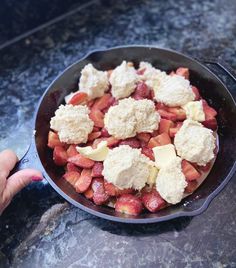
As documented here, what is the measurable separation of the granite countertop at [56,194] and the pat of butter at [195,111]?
0.50 feet

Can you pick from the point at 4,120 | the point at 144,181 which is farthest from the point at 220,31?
the point at 4,120

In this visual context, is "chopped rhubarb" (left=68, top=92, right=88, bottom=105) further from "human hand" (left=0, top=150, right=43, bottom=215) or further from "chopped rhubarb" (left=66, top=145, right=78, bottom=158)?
"human hand" (left=0, top=150, right=43, bottom=215)

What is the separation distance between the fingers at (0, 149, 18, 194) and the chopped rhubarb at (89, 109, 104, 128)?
27cm

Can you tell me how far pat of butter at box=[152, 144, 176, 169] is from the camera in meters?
1.19

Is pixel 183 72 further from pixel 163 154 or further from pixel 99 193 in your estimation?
pixel 99 193

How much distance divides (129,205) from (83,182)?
0.15 m

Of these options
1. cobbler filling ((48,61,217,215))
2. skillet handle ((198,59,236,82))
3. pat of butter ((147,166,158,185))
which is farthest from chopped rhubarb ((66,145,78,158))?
skillet handle ((198,59,236,82))

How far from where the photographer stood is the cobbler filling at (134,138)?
1.15 metres

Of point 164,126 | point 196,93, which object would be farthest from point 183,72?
point 164,126

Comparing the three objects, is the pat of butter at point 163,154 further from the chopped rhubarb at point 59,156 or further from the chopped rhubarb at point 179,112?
the chopped rhubarb at point 59,156

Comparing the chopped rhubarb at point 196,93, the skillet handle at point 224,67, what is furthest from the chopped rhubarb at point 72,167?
the skillet handle at point 224,67

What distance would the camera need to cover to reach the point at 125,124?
1.22m

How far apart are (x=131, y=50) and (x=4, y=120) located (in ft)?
1.67

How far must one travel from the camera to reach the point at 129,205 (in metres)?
1.15
